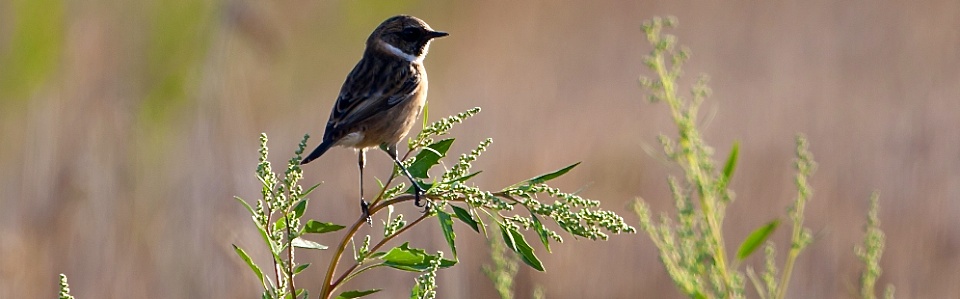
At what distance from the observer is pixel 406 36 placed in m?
3.67

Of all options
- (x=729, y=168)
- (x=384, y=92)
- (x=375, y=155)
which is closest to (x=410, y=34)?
(x=384, y=92)

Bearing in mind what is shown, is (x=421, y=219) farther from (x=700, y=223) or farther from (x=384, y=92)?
(x=384, y=92)

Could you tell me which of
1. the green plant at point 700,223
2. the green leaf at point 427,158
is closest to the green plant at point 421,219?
the green leaf at point 427,158

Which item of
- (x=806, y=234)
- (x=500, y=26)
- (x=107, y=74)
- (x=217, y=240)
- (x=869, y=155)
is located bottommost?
(x=806, y=234)

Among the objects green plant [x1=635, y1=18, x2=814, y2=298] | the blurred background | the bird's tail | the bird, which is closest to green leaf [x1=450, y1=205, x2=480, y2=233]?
green plant [x1=635, y1=18, x2=814, y2=298]

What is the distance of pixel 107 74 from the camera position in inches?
265

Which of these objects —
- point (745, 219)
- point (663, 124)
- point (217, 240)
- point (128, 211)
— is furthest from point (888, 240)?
point (128, 211)

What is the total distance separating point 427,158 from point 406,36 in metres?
1.92

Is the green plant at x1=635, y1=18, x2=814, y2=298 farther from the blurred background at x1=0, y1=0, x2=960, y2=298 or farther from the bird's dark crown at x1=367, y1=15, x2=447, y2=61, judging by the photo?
the bird's dark crown at x1=367, y1=15, x2=447, y2=61

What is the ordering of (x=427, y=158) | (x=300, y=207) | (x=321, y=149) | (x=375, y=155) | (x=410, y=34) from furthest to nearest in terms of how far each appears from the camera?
(x=375, y=155) < (x=410, y=34) < (x=321, y=149) < (x=427, y=158) < (x=300, y=207)

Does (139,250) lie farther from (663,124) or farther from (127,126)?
(663,124)

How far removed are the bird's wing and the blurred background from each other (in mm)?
863

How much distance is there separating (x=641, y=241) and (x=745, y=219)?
2.29 feet

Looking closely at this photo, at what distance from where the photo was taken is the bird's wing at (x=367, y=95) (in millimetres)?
3201
